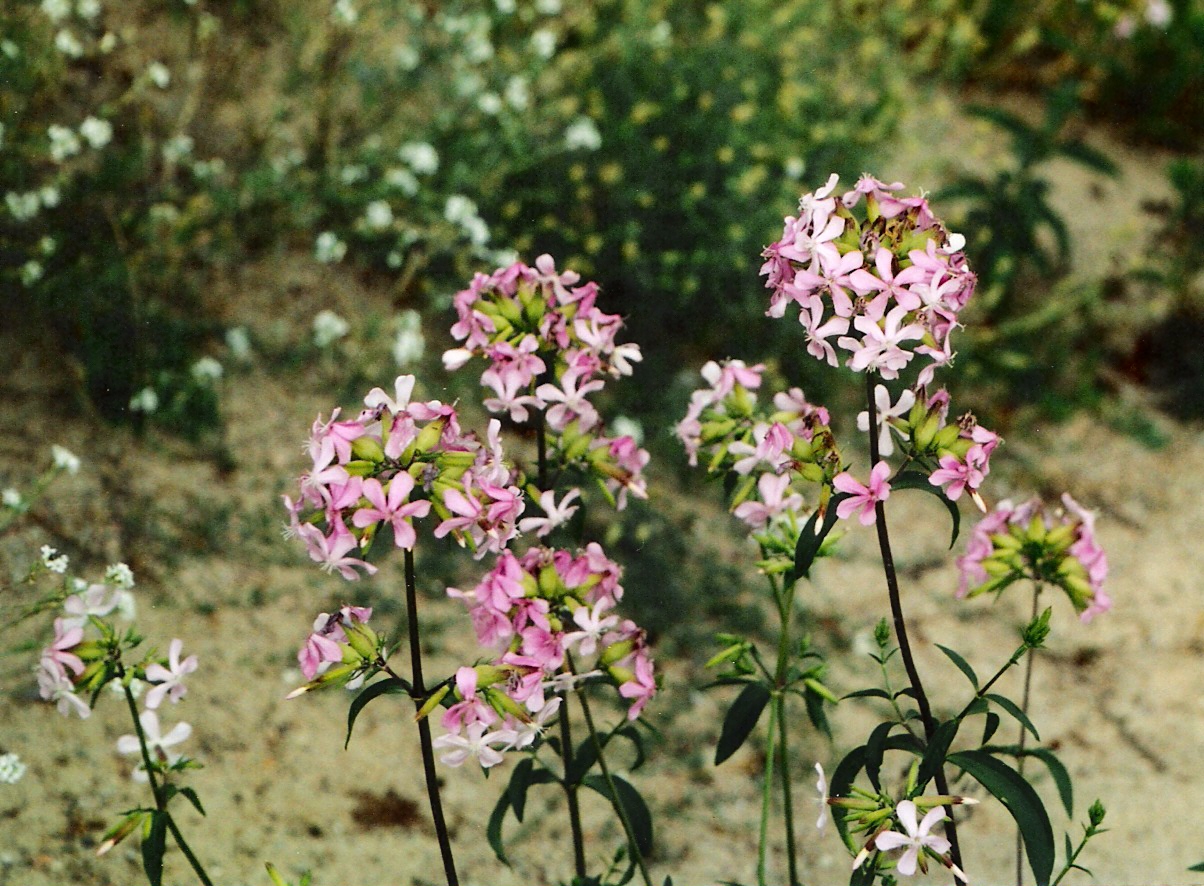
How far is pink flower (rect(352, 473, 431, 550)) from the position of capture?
1.46 meters

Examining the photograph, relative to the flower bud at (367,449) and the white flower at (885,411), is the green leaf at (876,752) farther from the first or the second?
the flower bud at (367,449)

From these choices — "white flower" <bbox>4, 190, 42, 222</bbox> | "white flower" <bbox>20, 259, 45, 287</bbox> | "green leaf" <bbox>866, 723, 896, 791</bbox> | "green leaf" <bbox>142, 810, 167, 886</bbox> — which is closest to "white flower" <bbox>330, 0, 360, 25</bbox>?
"white flower" <bbox>4, 190, 42, 222</bbox>

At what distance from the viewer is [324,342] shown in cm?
339

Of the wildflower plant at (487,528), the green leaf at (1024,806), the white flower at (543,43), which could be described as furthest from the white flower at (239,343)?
the green leaf at (1024,806)

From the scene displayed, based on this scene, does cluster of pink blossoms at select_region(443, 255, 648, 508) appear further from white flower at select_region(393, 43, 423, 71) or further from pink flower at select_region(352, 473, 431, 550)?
white flower at select_region(393, 43, 423, 71)

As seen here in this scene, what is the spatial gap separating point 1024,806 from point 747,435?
2.07ft

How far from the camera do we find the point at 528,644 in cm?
152

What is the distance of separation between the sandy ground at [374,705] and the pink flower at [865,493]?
1.17m

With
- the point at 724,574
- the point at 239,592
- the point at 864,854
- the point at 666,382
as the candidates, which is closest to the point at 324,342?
the point at 239,592

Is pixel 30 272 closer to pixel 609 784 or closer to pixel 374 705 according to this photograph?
pixel 374 705

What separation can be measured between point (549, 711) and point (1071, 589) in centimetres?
74

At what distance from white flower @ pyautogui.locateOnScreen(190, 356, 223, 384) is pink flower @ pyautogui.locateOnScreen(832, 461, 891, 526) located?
82.9 inches

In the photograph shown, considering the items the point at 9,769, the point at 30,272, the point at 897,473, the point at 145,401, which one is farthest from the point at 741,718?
the point at 30,272

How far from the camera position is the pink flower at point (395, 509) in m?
1.46
